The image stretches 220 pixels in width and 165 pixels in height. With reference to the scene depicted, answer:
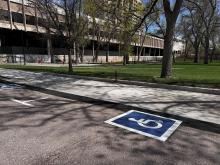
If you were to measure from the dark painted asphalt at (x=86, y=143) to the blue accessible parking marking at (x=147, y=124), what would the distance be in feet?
0.63

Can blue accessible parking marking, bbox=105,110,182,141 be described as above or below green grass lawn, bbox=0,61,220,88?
below

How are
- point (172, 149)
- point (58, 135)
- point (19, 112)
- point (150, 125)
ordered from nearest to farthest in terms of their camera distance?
point (172, 149)
point (58, 135)
point (150, 125)
point (19, 112)

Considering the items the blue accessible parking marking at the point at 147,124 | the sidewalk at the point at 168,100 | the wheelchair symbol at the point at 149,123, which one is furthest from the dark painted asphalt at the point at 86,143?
the sidewalk at the point at 168,100

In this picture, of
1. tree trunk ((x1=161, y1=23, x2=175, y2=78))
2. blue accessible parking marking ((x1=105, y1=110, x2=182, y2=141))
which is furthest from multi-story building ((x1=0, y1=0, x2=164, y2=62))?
blue accessible parking marking ((x1=105, y1=110, x2=182, y2=141))

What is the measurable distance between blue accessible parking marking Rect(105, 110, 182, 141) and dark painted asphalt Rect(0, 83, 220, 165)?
193 mm

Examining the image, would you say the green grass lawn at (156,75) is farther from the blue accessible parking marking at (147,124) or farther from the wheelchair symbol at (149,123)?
the wheelchair symbol at (149,123)

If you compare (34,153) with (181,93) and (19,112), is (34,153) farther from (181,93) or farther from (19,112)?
(181,93)

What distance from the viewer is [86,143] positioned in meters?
4.50

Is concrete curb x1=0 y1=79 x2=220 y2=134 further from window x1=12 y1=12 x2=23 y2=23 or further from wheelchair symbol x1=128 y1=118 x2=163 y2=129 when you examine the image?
window x1=12 y1=12 x2=23 y2=23

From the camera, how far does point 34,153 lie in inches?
157

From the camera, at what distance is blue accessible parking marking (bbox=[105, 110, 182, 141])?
519 centimetres

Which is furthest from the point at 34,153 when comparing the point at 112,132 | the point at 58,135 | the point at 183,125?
the point at 183,125

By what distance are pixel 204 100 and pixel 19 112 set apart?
6.07 metres

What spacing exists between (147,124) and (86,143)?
1887 millimetres
